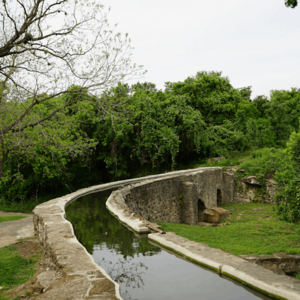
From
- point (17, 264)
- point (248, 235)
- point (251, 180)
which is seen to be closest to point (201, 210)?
point (248, 235)

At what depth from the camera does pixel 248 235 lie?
34.5ft

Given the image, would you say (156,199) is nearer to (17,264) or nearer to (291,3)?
(17,264)

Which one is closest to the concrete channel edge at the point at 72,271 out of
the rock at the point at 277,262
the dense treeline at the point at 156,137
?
the rock at the point at 277,262

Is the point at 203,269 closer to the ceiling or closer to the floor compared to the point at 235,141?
closer to the floor

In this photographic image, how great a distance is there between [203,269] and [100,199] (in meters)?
6.59

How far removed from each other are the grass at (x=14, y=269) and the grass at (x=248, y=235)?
157 inches

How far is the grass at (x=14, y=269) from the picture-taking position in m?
4.81

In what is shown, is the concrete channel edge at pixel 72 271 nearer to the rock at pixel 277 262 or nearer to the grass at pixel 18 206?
the rock at pixel 277 262

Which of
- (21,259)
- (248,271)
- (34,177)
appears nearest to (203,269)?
(248,271)

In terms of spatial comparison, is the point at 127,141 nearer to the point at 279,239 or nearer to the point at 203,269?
the point at 279,239

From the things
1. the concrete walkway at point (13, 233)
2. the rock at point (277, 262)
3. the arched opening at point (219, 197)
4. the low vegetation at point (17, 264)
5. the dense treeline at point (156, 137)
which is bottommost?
the arched opening at point (219, 197)

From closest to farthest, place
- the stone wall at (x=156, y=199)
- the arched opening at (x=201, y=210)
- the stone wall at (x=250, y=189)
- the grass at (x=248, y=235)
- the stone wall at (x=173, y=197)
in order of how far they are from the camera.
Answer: the grass at (x=248, y=235)
the stone wall at (x=156, y=199)
the stone wall at (x=173, y=197)
the arched opening at (x=201, y=210)
the stone wall at (x=250, y=189)

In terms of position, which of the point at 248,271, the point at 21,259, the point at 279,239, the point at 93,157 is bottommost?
the point at 279,239

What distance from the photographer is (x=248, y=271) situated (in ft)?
12.2
